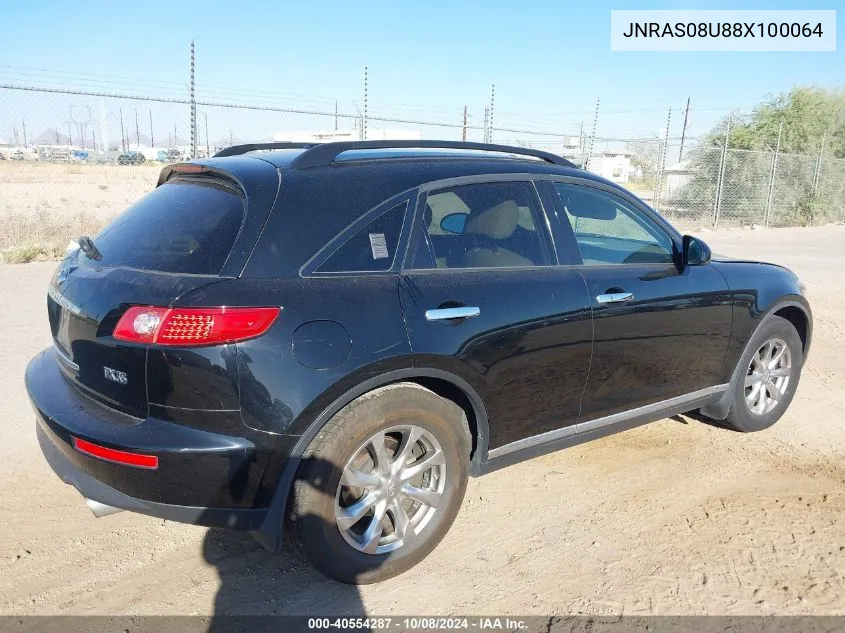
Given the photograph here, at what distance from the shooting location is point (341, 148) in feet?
10.2

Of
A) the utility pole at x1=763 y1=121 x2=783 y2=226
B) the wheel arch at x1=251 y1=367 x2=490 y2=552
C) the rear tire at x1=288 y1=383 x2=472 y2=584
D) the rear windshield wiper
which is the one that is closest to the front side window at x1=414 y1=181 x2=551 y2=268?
the wheel arch at x1=251 y1=367 x2=490 y2=552

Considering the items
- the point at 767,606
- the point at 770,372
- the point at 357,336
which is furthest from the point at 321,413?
the point at 770,372

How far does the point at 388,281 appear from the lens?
9.23 ft

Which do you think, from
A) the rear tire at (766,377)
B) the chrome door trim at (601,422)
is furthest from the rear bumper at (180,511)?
the rear tire at (766,377)

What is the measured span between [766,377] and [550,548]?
2.30 metres

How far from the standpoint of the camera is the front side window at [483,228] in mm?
3076

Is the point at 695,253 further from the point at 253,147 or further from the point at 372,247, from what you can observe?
the point at 253,147

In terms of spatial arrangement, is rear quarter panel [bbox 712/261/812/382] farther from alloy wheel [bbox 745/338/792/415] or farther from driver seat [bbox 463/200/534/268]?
driver seat [bbox 463/200/534/268]

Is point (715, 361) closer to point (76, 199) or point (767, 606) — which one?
point (767, 606)

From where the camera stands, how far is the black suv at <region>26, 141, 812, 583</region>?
8.05ft

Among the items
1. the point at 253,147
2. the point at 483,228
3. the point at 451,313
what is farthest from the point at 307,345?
the point at 253,147

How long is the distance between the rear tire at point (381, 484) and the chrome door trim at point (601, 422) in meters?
0.31

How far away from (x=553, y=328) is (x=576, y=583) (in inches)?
43.6

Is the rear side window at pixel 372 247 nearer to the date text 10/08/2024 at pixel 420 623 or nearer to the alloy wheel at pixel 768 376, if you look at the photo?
the date text 10/08/2024 at pixel 420 623
